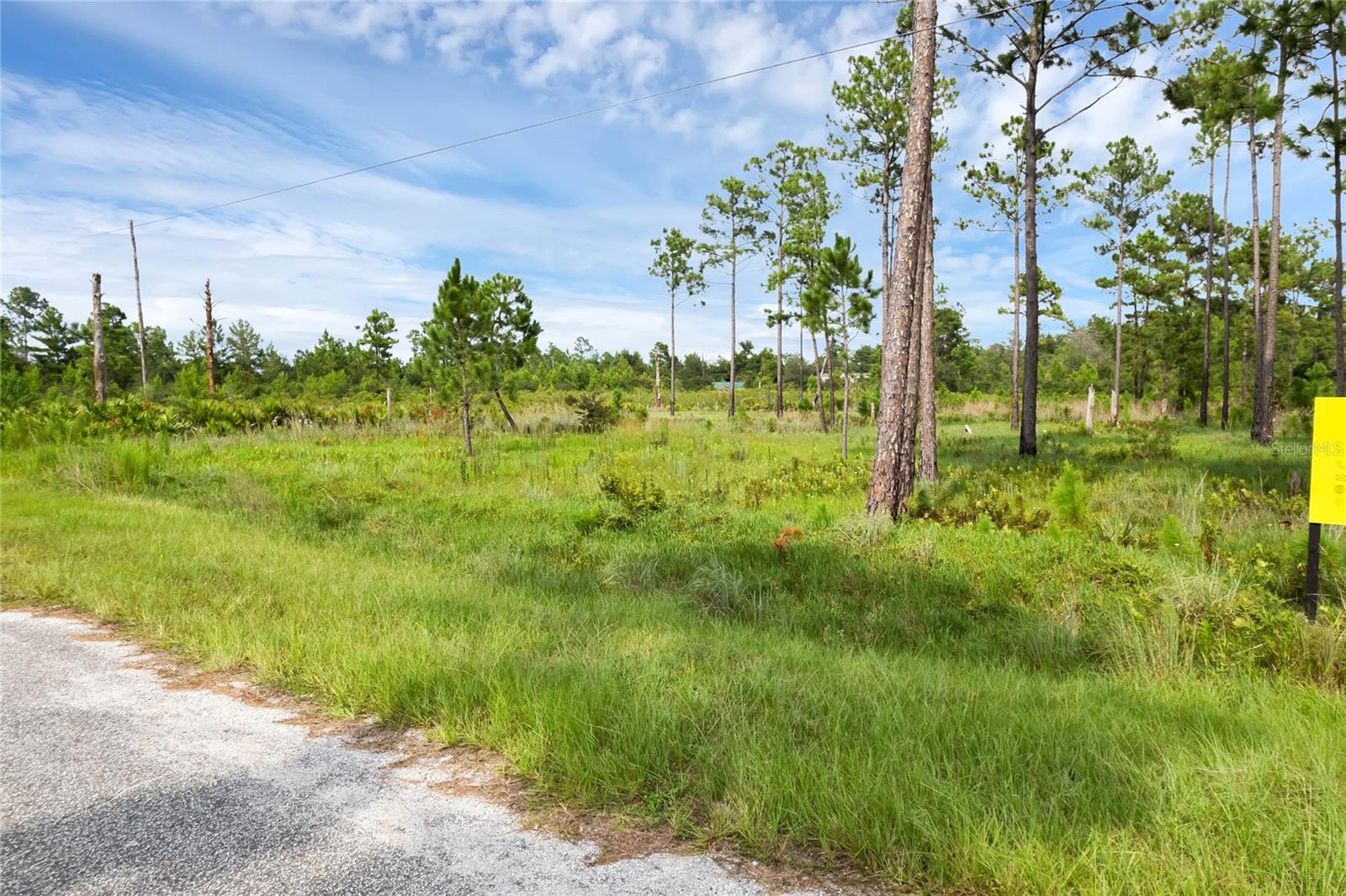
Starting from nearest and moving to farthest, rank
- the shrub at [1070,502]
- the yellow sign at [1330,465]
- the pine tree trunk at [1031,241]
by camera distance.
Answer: the yellow sign at [1330,465] < the shrub at [1070,502] < the pine tree trunk at [1031,241]

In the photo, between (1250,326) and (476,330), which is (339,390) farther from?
(1250,326)

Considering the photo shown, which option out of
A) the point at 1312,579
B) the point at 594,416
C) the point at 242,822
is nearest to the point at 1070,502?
the point at 1312,579

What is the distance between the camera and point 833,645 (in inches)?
174

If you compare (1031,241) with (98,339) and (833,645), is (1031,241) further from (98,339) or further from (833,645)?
(98,339)

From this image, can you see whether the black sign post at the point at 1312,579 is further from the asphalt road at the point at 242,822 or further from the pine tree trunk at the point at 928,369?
the pine tree trunk at the point at 928,369

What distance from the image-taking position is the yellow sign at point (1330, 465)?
416cm

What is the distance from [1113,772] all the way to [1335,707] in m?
1.69

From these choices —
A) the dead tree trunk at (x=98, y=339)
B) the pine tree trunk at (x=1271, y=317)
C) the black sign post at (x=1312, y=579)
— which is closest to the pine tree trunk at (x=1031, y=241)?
the pine tree trunk at (x=1271, y=317)

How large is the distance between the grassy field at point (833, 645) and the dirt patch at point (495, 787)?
2.6 inches

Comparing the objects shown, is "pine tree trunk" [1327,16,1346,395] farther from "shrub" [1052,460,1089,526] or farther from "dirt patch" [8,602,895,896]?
"dirt patch" [8,602,895,896]

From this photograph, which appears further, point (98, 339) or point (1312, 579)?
point (98, 339)

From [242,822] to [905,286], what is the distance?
8429 mm

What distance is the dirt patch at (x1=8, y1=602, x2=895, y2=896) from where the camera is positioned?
2062 millimetres

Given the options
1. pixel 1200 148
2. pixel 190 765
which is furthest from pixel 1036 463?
pixel 1200 148
